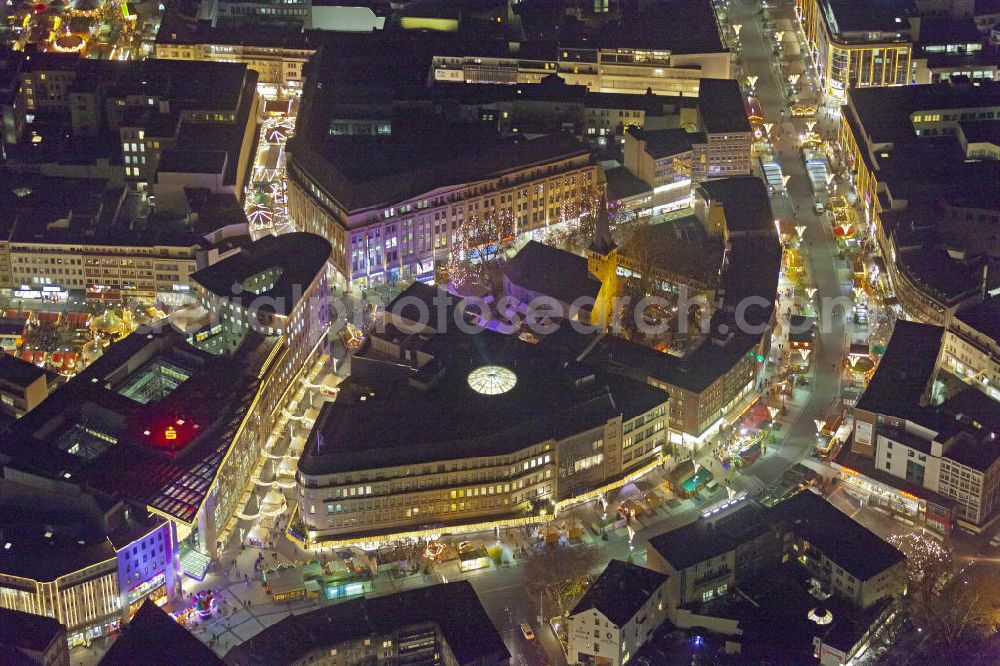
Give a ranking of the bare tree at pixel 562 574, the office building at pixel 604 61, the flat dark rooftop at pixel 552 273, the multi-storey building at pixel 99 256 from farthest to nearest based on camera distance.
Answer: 1. the office building at pixel 604 61
2. the multi-storey building at pixel 99 256
3. the flat dark rooftop at pixel 552 273
4. the bare tree at pixel 562 574

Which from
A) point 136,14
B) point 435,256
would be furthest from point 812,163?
point 136,14

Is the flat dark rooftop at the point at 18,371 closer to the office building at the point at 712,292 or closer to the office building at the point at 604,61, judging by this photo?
the office building at the point at 712,292

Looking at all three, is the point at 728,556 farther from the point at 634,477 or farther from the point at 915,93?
the point at 915,93

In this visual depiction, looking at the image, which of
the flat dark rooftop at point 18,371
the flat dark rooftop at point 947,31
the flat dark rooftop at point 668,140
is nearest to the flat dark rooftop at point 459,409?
the flat dark rooftop at point 18,371

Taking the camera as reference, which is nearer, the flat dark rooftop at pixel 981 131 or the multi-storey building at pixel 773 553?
the multi-storey building at pixel 773 553

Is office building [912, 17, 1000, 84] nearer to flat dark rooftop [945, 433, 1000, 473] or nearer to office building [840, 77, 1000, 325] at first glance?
office building [840, 77, 1000, 325]

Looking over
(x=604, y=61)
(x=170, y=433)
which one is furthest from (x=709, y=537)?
(x=604, y=61)
